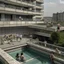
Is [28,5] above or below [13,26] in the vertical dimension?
above

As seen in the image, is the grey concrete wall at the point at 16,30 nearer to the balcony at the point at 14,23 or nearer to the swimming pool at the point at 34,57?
the balcony at the point at 14,23

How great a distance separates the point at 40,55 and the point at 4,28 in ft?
39.2

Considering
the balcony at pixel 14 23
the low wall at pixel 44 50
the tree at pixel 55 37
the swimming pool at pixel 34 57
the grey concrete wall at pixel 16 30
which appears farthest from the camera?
the grey concrete wall at pixel 16 30

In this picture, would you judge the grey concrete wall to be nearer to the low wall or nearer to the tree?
the low wall

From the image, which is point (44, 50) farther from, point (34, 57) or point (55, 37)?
point (55, 37)

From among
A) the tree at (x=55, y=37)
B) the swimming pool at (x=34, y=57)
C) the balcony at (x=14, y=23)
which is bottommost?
the swimming pool at (x=34, y=57)

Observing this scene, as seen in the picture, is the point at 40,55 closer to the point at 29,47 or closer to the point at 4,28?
the point at 29,47

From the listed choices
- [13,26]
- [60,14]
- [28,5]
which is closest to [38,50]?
[13,26]

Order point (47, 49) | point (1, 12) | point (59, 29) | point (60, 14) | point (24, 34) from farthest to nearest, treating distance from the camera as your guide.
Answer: point (60, 14) < point (24, 34) < point (1, 12) < point (59, 29) < point (47, 49)

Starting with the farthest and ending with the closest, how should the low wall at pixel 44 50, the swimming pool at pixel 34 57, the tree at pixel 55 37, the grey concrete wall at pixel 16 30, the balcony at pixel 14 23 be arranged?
the grey concrete wall at pixel 16 30 → the balcony at pixel 14 23 → the tree at pixel 55 37 → the swimming pool at pixel 34 57 → the low wall at pixel 44 50

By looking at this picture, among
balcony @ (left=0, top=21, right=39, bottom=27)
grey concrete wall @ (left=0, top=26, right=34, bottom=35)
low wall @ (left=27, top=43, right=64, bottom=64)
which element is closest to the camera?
low wall @ (left=27, top=43, right=64, bottom=64)

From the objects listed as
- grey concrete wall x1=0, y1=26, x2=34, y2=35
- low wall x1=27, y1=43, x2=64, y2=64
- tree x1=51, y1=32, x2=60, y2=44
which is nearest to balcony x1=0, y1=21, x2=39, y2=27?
grey concrete wall x1=0, y1=26, x2=34, y2=35

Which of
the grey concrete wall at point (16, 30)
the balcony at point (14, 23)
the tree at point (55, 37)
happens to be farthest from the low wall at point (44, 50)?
the grey concrete wall at point (16, 30)

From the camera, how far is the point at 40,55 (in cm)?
2012
